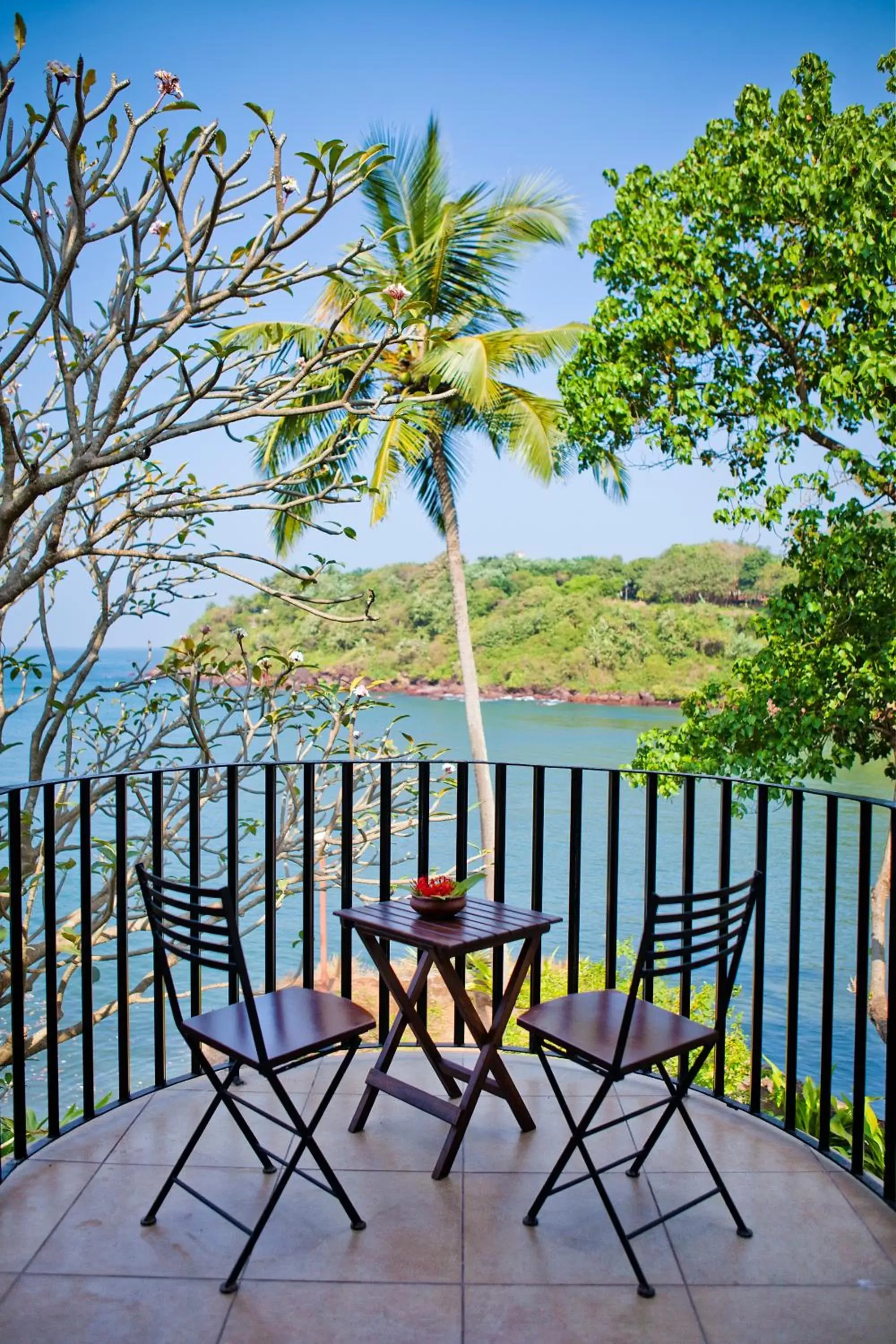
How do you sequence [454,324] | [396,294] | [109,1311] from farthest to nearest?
[454,324] → [396,294] → [109,1311]

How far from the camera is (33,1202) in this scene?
2428 millimetres

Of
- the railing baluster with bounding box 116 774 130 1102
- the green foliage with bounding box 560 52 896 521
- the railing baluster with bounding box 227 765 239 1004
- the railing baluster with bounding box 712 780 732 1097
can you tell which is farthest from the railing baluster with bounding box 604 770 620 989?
the green foliage with bounding box 560 52 896 521

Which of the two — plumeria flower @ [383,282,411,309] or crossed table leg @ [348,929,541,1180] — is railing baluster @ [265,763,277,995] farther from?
plumeria flower @ [383,282,411,309]

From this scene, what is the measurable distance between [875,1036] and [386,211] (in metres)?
12.8

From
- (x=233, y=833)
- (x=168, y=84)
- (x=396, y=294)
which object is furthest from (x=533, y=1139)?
(x=168, y=84)

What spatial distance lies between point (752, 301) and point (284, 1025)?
29.8 feet

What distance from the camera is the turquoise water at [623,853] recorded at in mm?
16281

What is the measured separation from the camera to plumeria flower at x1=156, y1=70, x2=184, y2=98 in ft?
11.0

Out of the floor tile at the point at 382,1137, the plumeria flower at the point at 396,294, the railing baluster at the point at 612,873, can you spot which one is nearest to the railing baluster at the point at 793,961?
the railing baluster at the point at 612,873

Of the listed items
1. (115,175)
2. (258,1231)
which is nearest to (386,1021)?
(258,1231)

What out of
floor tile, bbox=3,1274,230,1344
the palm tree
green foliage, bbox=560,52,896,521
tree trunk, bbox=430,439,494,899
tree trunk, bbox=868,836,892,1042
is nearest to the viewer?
floor tile, bbox=3,1274,230,1344

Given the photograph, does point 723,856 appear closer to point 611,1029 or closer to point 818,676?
point 611,1029

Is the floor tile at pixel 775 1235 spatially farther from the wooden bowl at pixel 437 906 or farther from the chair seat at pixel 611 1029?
the wooden bowl at pixel 437 906

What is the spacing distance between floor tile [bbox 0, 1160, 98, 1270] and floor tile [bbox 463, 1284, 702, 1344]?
0.98 meters
